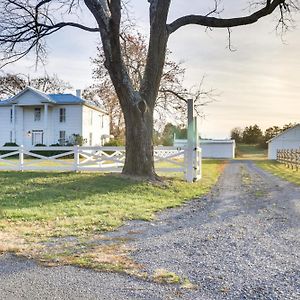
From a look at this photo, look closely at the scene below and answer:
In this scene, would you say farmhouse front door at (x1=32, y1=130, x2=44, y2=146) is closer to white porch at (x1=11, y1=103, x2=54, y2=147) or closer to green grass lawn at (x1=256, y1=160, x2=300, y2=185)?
white porch at (x1=11, y1=103, x2=54, y2=147)

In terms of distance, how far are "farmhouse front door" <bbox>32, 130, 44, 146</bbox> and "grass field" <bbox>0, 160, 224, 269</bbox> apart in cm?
2687

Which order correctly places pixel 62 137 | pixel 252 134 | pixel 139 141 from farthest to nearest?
pixel 252 134
pixel 62 137
pixel 139 141

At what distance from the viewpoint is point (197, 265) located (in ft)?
14.0

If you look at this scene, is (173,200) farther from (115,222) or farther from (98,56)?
(98,56)

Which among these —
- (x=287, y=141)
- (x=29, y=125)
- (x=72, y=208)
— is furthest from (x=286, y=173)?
(x=29, y=125)

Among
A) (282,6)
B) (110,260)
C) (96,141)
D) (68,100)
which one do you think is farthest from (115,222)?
(96,141)

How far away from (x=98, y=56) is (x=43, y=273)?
2742 centimetres

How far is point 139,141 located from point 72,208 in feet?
16.1

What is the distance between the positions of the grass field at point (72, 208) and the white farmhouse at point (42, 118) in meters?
26.0

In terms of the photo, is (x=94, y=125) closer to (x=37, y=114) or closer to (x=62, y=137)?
(x=62, y=137)

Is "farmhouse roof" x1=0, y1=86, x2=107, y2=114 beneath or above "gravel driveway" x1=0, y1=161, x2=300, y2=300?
above

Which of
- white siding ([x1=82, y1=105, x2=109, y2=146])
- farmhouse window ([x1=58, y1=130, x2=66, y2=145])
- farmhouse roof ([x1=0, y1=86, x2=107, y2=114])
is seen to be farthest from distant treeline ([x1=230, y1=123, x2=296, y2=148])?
farmhouse window ([x1=58, y1=130, x2=66, y2=145])

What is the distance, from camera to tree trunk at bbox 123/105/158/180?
41.0ft

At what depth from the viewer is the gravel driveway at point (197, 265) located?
3482 mm
